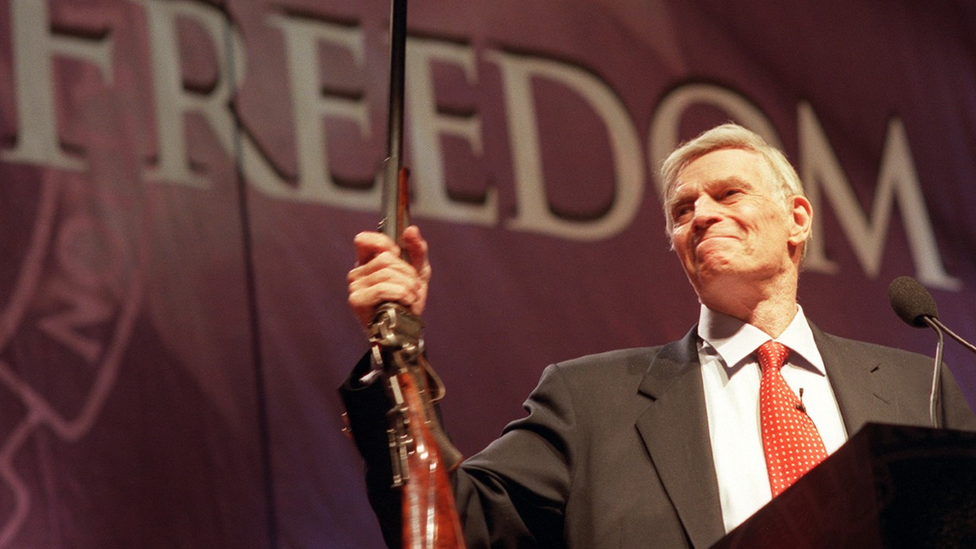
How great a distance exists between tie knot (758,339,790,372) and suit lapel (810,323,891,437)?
2.9 inches

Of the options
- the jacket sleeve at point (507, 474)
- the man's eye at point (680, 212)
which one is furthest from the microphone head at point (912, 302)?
the jacket sleeve at point (507, 474)

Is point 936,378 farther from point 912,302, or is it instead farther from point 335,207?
point 335,207

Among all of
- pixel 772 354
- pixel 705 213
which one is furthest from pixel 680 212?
pixel 772 354

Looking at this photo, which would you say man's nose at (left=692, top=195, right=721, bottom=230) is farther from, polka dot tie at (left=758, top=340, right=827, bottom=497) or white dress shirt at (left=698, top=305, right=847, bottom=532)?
→ polka dot tie at (left=758, top=340, right=827, bottom=497)

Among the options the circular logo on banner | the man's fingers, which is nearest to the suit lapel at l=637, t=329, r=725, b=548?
the man's fingers

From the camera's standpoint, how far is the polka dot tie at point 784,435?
1665mm

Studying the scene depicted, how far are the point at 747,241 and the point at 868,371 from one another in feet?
0.95

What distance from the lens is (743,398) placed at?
1816 mm

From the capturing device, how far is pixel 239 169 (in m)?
2.85

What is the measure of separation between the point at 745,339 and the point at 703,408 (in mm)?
166

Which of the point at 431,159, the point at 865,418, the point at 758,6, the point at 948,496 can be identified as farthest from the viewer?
the point at 758,6

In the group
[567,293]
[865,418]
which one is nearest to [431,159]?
[567,293]

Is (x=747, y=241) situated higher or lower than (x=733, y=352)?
higher

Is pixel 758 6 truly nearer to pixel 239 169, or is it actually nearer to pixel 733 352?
pixel 239 169
